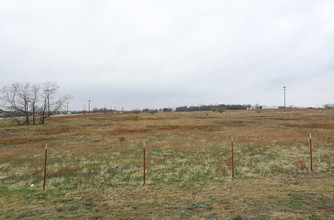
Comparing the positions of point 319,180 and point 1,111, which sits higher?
point 1,111

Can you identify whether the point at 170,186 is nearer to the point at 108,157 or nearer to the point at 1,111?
the point at 108,157

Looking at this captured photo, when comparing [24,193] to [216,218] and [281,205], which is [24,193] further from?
[281,205]

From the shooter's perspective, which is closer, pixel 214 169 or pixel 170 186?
pixel 170 186

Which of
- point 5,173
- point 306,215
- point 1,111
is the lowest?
point 5,173

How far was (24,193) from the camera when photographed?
6.66 meters

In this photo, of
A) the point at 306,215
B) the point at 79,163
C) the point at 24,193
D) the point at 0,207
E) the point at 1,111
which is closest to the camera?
the point at 306,215

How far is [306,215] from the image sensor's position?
4.27m

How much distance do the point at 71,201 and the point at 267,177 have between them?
26.0 ft

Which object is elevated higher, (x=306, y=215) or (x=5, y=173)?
(x=306, y=215)

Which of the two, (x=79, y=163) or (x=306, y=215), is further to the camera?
(x=79, y=163)

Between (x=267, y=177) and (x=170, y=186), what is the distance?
4.43m

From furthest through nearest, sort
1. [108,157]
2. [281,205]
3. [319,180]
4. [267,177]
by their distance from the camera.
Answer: [108,157] < [267,177] < [319,180] < [281,205]

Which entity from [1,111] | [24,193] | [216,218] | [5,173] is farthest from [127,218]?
[1,111]

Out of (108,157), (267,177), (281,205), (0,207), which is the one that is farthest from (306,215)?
(108,157)
